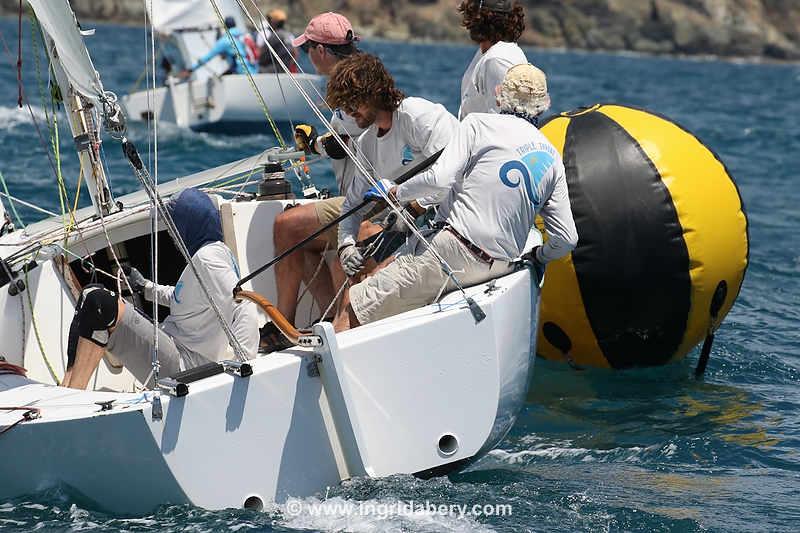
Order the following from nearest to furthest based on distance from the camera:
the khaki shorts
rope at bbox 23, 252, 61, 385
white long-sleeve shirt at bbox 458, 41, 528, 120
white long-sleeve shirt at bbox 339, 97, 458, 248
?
the khaki shorts → white long-sleeve shirt at bbox 339, 97, 458, 248 → rope at bbox 23, 252, 61, 385 → white long-sleeve shirt at bbox 458, 41, 528, 120

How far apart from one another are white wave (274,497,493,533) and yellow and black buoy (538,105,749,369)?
156cm

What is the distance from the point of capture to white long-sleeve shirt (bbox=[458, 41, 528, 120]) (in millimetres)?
4734

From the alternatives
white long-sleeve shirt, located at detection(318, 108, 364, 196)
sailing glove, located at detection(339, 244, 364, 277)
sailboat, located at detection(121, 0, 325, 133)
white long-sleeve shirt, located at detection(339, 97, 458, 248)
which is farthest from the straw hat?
sailboat, located at detection(121, 0, 325, 133)

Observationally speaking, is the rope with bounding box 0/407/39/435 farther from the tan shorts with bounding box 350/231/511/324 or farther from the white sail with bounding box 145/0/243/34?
the white sail with bounding box 145/0/243/34

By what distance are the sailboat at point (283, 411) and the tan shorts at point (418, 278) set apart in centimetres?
6

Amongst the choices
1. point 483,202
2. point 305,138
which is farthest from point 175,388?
point 305,138

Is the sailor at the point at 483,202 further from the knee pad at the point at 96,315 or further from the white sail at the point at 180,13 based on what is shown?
the white sail at the point at 180,13

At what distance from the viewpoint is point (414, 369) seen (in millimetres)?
3758

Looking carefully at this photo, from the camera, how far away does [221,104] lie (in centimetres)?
1437

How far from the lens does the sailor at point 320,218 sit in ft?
15.7

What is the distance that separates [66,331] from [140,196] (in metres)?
0.98

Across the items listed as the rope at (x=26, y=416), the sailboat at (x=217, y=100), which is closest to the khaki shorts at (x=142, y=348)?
the rope at (x=26, y=416)

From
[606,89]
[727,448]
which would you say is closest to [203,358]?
[727,448]

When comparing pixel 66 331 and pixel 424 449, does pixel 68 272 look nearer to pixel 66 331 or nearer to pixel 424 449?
pixel 66 331
